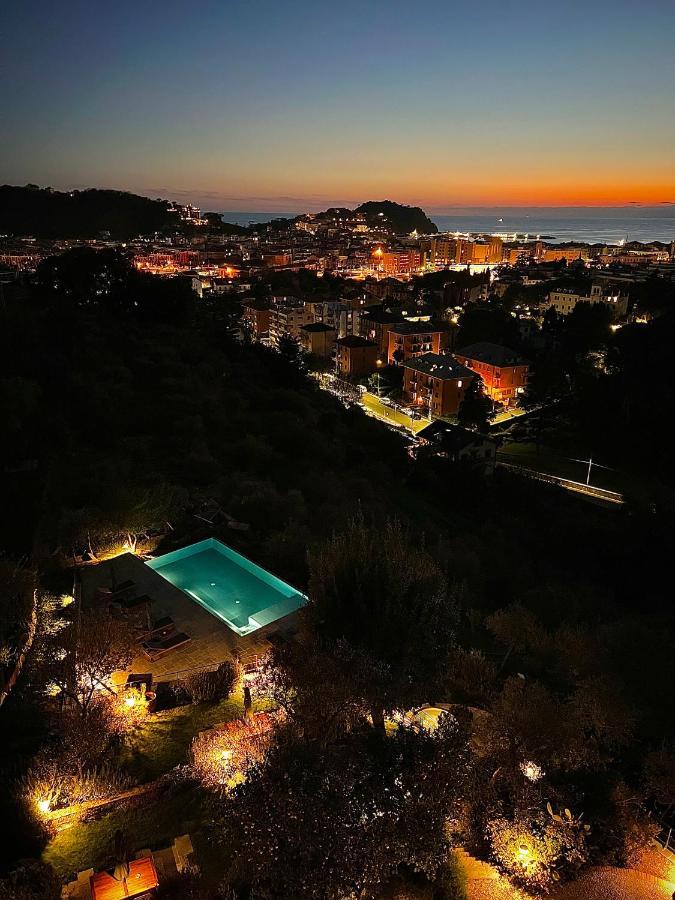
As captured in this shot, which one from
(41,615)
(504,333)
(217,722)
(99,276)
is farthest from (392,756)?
(504,333)

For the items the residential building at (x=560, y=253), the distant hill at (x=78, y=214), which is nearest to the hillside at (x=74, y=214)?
the distant hill at (x=78, y=214)

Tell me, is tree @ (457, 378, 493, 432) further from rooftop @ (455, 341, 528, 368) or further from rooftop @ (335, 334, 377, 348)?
rooftop @ (335, 334, 377, 348)

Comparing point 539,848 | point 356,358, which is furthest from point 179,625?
point 356,358

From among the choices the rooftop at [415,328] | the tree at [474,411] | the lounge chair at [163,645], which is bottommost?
the tree at [474,411]

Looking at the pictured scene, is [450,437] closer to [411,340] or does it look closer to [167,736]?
[411,340]

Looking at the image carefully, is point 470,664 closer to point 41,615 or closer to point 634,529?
point 41,615

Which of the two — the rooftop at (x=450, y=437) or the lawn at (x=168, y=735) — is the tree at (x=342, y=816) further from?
the rooftop at (x=450, y=437)

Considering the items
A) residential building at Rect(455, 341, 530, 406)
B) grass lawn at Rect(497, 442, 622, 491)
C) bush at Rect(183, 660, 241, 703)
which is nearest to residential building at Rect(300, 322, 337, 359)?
residential building at Rect(455, 341, 530, 406)
